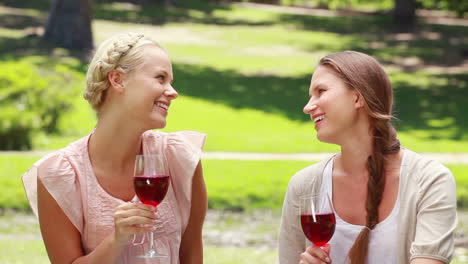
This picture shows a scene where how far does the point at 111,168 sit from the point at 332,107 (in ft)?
2.99

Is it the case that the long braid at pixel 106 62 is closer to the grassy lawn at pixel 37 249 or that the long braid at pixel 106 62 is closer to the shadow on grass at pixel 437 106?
the grassy lawn at pixel 37 249

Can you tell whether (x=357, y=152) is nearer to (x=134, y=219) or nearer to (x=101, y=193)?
(x=134, y=219)

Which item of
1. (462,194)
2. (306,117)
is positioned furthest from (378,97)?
(306,117)

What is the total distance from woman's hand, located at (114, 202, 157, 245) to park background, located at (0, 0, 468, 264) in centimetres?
95

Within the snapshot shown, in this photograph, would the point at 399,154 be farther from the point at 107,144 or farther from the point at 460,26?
the point at 460,26

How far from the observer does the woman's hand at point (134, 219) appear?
10.1 ft

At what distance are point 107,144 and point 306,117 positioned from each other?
16177 mm

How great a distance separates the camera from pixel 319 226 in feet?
9.67

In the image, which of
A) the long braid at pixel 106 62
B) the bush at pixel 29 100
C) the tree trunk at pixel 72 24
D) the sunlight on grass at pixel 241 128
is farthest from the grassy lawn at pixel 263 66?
the long braid at pixel 106 62

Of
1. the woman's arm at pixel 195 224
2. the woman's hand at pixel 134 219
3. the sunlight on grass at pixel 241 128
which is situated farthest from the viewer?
the sunlight on grass at pixel 241 128

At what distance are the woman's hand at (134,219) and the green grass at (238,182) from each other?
25.7ft

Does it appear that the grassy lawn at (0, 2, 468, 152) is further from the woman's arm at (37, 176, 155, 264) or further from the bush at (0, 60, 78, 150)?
the woman's arm at (37, 176, 155, 264)

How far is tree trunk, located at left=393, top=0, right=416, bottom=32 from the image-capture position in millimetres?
35250

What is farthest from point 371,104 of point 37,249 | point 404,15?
point 404,15
